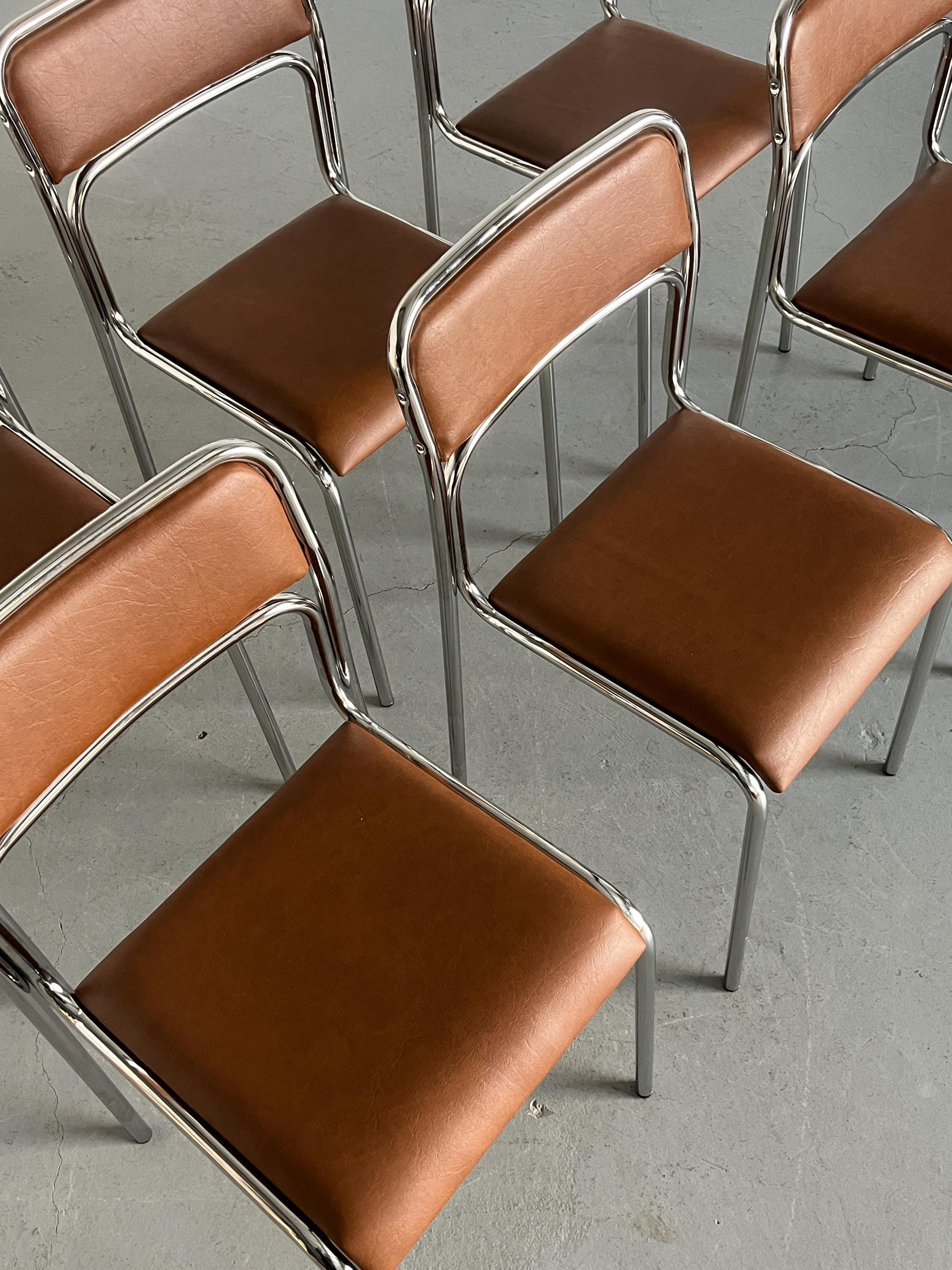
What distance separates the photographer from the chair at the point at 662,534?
1.25m

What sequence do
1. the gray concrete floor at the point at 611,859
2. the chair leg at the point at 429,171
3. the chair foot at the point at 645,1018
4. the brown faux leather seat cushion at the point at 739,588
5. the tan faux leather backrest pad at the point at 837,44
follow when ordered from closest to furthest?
the chair foot at the point at 645,1018, the brown faux leather seat cushion at the point at 739,588, the gray concrete floor at the point at 611,859, the tan faux leather backrest pad at the point at 837,44, the chair leg at the point at 429,171

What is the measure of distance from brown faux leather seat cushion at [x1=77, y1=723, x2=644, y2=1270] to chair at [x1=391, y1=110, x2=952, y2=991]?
0.27 m

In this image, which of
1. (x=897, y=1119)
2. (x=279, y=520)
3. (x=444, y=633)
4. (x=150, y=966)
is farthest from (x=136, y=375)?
(x=897, y=1119)

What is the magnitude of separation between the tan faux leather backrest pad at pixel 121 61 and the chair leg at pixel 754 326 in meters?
0.79

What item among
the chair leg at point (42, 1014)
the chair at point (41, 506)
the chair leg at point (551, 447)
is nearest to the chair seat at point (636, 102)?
the chair leg at point (551, 447)

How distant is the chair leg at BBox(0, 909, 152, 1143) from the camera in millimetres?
1088

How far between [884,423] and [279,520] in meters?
1.46

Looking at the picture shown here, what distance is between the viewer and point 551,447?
6.24 feet

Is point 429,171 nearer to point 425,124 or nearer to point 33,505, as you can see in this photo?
point 425,124

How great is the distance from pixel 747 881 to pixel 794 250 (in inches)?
50.1

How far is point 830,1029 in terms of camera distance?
1.53m

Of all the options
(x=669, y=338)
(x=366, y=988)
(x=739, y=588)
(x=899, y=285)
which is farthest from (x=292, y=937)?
(x=899, y=285)

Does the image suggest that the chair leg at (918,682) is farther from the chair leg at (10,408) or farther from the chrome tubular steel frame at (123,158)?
the chair leg at (10,408)

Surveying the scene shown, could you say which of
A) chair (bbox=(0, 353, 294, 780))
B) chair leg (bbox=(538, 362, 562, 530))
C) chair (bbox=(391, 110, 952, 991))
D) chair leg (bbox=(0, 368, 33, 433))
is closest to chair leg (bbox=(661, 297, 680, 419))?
chair (bbox=(391, 110, 952, 991))
